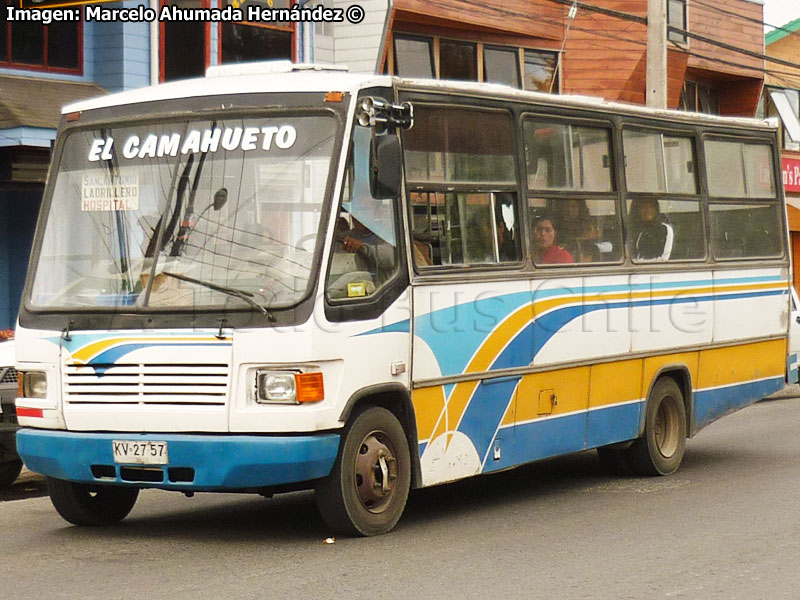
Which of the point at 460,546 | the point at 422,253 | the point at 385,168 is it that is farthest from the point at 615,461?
the point at 385,168

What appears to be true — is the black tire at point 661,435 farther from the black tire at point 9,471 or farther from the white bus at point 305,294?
the black tire at point 9,471

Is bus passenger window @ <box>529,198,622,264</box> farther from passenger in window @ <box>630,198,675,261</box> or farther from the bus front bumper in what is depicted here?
the bus front bumper

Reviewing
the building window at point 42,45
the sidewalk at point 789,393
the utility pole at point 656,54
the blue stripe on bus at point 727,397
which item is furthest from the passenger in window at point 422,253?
the sidewalk at point 789,393

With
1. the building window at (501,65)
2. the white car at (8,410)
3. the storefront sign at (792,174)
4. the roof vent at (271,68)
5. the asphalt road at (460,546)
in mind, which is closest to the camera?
the asphalt road at (460,546)

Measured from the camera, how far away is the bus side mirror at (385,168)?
838cm

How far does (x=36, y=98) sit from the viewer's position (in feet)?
60.5

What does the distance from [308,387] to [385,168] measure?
4.45 feet

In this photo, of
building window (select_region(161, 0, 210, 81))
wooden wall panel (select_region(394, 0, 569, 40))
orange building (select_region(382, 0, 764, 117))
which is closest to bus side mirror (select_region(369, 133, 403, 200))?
building window (select_region(161, 0, 210, 81))

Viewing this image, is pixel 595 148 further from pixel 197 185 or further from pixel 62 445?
pixel 62 445

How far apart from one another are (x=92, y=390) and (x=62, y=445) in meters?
0.37

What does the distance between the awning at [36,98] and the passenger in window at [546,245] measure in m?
8.86

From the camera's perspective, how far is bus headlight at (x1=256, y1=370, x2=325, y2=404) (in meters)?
8.04

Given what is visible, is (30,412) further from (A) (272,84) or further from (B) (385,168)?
(B) (385,168)

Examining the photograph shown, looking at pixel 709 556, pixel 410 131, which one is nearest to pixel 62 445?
pixel 410 131
